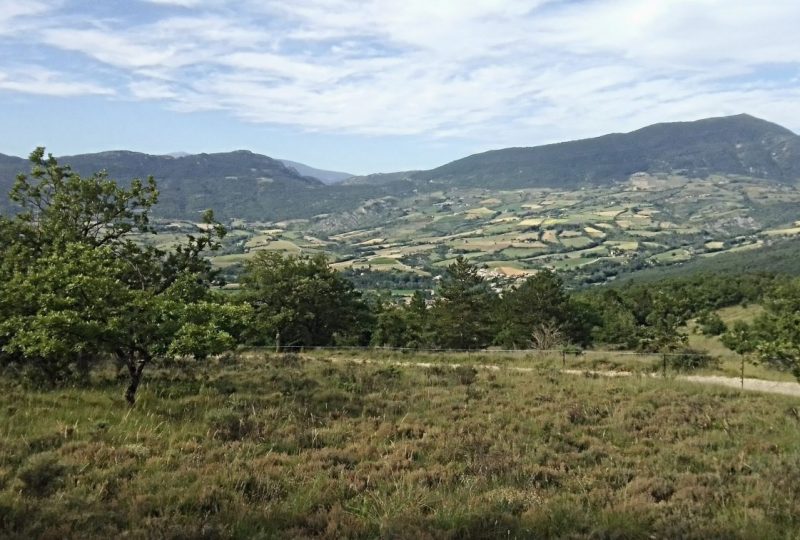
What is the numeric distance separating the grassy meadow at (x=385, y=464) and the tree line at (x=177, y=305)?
147 centimetres

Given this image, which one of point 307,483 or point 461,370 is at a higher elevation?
point 307,483

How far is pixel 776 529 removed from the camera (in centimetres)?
588

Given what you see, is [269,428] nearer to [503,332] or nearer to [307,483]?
[307,483]

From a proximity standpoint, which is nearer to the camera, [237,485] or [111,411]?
[237,485]

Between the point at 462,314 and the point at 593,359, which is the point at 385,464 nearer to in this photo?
the point at 593,359

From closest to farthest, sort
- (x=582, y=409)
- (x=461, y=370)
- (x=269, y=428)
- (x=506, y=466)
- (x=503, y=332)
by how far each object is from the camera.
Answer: (x=506, y=466) < (x=269, y=428) < (x=582, y=409) < (x=461, y=370) < (x=503, y=332)

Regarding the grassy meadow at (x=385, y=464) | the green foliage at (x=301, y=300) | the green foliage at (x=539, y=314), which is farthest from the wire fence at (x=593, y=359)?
the green foliage at (x=539, y=314)

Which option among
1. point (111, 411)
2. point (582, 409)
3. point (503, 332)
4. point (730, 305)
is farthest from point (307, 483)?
point (730, 305)

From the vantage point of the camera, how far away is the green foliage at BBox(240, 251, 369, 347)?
3769 cm

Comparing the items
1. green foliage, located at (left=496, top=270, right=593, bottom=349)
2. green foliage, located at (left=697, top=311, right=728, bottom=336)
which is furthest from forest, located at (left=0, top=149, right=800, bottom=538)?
green foliage, located at (left=697, top=311, right=728, bottom=336)

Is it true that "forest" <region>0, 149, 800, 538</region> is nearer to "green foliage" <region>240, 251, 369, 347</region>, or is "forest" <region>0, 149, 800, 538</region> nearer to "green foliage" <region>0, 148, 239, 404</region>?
"green foliage" <region>0, 148, 239, 404</region>

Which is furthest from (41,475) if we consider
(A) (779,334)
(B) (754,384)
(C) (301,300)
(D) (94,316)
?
(C) (301,300)

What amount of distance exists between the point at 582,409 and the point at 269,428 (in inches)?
299

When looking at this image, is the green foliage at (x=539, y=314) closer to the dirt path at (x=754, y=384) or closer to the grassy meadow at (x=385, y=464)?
the dirt path at (x=754, y=384)
